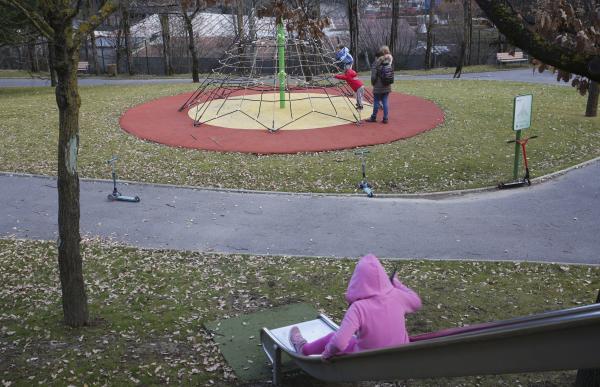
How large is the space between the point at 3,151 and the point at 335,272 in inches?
406

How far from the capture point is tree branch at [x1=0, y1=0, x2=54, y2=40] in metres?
5.16

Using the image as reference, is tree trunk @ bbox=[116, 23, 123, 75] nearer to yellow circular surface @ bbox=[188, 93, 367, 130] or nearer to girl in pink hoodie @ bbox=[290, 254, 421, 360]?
yellow circular surface @ bbox=[188, 93, 367, 130]

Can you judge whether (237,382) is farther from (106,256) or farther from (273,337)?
(106,256)

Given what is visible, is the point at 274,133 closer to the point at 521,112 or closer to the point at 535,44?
the point at 521,112

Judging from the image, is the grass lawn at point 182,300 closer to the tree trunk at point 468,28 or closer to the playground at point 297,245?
the playground at point 297,245

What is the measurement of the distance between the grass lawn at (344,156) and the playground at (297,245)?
0.22 feet

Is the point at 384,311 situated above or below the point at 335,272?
above

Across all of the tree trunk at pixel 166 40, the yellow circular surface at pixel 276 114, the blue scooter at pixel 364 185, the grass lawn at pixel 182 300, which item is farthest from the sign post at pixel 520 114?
the tree trunk at pixel 166 40

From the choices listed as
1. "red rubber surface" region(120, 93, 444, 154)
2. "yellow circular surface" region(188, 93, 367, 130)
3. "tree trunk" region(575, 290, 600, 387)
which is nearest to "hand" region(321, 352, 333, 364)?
"tree trunk" region(575, 290, 600, 387)

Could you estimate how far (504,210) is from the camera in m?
10.5

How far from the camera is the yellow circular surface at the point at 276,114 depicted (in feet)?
57.2

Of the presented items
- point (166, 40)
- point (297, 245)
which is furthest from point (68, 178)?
point (166, 40)

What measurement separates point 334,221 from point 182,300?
142 inches

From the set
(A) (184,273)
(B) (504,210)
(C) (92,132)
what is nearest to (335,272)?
(A) (184,273)
